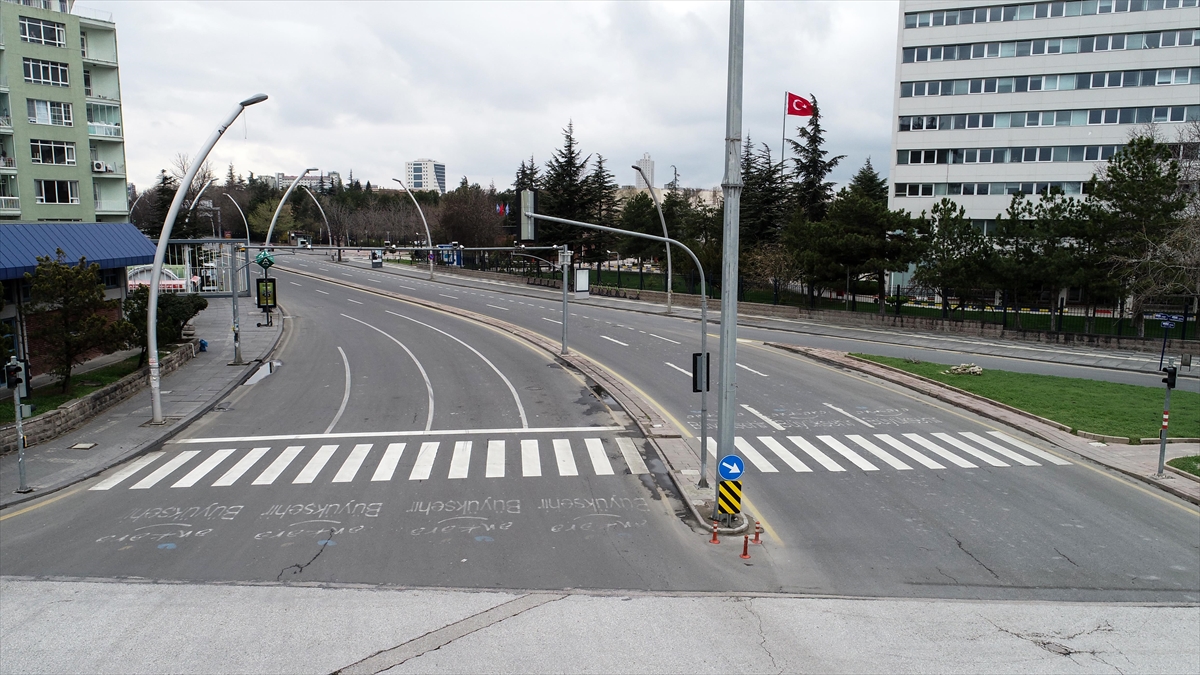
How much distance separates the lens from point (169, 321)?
33.7m

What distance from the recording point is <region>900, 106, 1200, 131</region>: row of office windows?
56344 millimetres

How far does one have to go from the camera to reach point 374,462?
19047mm

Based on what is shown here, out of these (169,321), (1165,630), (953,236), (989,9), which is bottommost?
(1165,630)

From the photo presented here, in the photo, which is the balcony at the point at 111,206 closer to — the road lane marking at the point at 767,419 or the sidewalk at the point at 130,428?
the sidewalk at the point at 130,428

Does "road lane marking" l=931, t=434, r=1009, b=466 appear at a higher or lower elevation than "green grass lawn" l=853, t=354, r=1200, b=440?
lower

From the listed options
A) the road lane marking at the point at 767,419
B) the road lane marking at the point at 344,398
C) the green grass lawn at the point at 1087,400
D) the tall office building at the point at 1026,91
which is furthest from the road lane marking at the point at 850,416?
the tall office building at the point at 1026,91

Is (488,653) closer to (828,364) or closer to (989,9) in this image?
(828,364)

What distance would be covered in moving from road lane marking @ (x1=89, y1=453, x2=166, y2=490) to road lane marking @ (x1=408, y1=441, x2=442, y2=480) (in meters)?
6.94

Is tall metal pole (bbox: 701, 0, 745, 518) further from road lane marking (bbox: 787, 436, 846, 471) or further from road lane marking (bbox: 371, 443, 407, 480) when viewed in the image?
road lane marking (bbox: 371, 443, 407, 480)

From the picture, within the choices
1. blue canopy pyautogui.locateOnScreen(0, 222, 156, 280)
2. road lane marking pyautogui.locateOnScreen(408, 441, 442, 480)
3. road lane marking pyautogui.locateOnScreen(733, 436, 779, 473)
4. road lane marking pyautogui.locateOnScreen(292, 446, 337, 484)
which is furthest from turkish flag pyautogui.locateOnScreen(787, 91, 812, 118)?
blue canopy pyautogui.locateOnScreen(0, 222, 156, 280)

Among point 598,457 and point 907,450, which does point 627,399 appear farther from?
point 907,450

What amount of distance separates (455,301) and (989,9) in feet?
165

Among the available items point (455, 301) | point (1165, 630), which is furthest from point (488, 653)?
point (455, 301)

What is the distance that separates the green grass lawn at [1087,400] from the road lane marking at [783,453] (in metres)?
9.17
